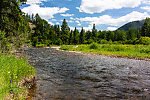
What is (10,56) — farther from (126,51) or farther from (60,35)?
(60,35)

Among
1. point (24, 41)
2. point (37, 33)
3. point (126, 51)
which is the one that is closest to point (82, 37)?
point (37, 33)

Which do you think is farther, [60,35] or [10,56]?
[60,35]

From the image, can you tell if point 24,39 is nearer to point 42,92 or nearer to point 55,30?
point 42,92

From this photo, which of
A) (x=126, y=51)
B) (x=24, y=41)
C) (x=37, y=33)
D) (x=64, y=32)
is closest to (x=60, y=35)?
(x=64, y=32)


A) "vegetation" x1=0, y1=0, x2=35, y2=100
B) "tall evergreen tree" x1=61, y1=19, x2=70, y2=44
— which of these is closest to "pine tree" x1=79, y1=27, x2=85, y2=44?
"tall evergreen tree" x1=61, y1=19, x2=70, y2=44

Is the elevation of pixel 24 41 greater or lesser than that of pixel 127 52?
greater

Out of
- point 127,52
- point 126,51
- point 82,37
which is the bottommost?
point 127,52

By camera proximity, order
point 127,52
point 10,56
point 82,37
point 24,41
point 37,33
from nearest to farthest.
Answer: point 10,56, point 24,41, point 127,52, point 37,33, point 82,37

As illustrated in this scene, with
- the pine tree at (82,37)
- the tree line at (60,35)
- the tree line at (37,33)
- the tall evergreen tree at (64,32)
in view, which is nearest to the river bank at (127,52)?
the tree line at (37,33)

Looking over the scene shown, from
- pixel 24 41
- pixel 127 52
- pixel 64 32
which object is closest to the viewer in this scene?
pixel 24 41

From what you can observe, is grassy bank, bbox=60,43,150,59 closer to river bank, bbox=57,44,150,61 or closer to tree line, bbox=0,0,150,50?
river bank, bbox=57,44,150,61

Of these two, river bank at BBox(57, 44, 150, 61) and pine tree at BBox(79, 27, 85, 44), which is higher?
pine tree at BBox(79, 27, 85, 44)

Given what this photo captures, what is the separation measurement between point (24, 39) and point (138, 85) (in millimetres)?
8542

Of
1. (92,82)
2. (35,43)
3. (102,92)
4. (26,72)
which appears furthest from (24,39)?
(35,43)
